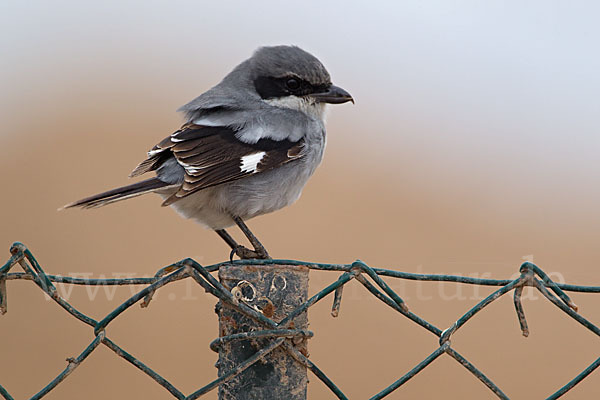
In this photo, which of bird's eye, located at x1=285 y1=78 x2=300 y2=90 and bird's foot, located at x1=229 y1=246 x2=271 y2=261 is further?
bird's eye, located at x1=285 y1=78 x2=300 y2=90

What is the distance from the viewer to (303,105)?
2953mm

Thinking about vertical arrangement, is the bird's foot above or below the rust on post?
above

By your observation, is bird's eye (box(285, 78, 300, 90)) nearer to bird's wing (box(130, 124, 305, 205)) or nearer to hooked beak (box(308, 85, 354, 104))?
hooked beak (box(308, 85, 354, 104))

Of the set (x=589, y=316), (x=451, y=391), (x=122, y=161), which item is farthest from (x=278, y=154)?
(x=122, y=161)

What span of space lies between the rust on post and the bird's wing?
3.35 ft

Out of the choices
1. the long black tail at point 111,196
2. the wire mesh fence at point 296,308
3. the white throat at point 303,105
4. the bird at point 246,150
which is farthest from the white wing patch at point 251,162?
the wire mesh fence at point 296,308

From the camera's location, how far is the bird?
245 cm

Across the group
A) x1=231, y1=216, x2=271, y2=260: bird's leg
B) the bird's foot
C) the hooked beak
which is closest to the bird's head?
the hooked beak

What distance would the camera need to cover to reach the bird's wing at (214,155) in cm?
241

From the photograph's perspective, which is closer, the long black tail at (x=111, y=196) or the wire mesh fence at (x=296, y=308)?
the wire mesh fence at (x=296, y=308)

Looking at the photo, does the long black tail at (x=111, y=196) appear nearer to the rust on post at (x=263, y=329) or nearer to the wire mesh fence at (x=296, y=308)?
the wire mesh fence at (x=296, y=308)

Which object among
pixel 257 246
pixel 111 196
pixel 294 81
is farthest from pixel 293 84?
pixel 111 196

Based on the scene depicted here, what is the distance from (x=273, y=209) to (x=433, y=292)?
151 centimetres

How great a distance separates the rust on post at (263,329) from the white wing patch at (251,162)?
115cm
